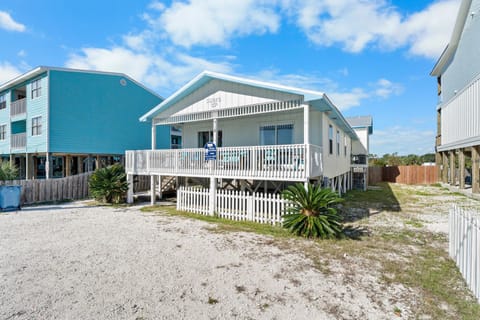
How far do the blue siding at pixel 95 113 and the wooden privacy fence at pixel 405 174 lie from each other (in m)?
24.7

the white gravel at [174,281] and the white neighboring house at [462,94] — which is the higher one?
the white neighboring house at [462,94]

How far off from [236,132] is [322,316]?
9.87 m

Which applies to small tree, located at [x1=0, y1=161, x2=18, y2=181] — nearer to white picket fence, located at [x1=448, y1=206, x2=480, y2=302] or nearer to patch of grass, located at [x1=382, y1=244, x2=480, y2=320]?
patch of grass, located at [x1=382, y1=244, x2=480, y2=320]

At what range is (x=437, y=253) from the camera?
5.76m

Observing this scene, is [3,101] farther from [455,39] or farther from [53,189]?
[455,39]

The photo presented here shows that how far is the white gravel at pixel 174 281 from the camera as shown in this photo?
3.42 meters

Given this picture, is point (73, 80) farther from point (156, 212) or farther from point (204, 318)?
point (204, 318)

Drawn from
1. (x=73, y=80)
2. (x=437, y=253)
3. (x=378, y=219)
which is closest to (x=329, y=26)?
(x=378, y=219)

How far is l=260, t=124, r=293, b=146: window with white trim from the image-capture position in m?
11.0

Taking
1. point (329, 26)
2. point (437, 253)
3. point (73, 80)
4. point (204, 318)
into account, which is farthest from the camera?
point (73, 80)

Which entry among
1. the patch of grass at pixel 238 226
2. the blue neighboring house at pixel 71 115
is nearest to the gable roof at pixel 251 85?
the patch of grass at pixel 238 226

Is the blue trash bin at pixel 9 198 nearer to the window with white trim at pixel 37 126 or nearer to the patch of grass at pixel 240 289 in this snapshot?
the window with white trim at pixel 37 126

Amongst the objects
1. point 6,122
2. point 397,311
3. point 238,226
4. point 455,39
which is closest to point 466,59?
point 455,39

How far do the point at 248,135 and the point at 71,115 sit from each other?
1390 cm
